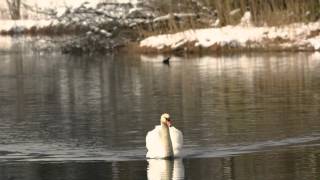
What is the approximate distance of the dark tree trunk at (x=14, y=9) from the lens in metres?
75.7

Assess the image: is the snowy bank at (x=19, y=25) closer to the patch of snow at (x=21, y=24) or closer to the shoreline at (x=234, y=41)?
the patch of snow at (x=21, y=24)

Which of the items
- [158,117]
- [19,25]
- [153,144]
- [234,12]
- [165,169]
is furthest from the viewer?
[19,25]

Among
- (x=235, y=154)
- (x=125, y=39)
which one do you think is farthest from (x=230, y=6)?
(x=235, y=154)

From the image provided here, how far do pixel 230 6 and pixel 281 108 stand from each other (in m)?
29.0

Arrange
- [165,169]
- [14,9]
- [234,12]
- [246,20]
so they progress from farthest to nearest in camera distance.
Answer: [14,9], [234,12], [246,20], [165,169]

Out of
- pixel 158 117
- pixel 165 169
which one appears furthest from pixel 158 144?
pixel 158 117

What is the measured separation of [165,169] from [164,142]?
85cm

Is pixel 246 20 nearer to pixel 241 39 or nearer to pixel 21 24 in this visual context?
pixel 241 39

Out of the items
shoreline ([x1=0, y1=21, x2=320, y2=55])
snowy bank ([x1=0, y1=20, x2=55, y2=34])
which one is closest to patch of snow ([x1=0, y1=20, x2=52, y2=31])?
snowy bank ([x1=0, y1=20, x2=55, y2=34])

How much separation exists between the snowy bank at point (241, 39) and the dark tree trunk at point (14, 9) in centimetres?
2762

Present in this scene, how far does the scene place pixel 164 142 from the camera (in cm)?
1564

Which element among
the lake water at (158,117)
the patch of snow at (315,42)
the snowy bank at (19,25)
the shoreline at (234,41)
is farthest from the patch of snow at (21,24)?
the lake water at (158,117)

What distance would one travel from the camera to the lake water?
15.2 meters

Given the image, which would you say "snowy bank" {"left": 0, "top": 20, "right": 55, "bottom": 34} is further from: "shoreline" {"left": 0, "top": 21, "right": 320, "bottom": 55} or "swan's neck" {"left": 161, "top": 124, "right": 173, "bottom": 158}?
"swan's neck" {"left": 161, "top": 124, "right": 173, "bottom": 158}
